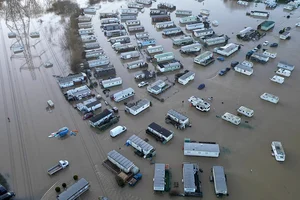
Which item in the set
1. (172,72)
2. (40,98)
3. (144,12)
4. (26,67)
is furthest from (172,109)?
(144,12)

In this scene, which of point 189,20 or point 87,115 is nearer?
point 87,115

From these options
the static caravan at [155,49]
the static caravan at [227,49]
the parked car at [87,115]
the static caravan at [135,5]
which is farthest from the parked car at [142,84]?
the static caravan at [135,5]

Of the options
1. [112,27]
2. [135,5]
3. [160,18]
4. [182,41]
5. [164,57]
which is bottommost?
[164,57]

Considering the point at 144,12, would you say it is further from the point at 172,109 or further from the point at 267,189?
the point at 267,189

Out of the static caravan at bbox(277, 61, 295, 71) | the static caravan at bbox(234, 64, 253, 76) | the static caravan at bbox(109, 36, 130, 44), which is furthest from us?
the static caravan at bbox(109, 36, 130, 44)

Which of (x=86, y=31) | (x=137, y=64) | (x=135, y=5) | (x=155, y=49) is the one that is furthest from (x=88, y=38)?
(x=135, y=5)

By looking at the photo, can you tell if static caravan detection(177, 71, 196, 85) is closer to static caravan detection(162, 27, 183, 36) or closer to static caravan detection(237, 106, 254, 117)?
static caravan detection(237, 106, 254, 117)

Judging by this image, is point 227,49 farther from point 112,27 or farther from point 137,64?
point 112,27

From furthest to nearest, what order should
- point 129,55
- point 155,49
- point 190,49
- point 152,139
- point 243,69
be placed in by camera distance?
point 155,49 < point 190,49 < point 129,55 < point 243,69 < point 152,139

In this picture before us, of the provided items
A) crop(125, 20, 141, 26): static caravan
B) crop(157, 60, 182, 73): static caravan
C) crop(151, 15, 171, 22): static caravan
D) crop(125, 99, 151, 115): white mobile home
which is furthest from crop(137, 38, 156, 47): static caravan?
crop(125, 99, 151, 115): white mobile home
